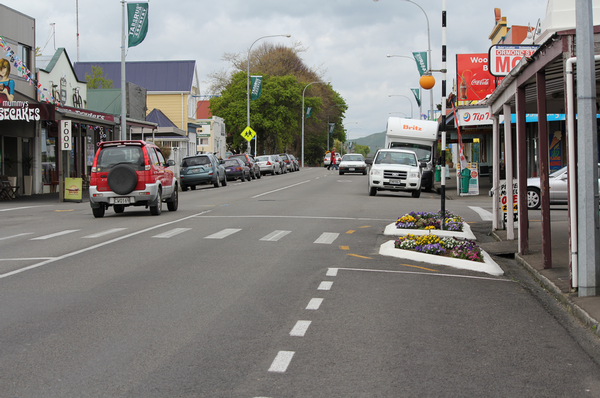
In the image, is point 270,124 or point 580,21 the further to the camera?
point 270,124

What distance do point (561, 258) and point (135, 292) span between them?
663 centimetres

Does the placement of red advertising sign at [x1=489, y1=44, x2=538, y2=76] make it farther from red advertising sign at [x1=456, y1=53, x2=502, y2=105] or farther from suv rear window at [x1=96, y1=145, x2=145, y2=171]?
red advertising sign at [x1=456, y1=53, x2=502, y2=105]

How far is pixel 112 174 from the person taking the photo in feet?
56.7

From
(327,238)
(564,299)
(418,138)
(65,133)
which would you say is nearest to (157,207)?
(327,238)

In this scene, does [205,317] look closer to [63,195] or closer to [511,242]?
[511,242]

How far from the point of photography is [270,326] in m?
6.45

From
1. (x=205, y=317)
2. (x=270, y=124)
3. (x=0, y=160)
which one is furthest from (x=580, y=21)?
(x=270, y=124)

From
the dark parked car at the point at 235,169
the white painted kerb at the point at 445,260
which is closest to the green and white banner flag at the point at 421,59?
the dark parked car at the point at 235,169

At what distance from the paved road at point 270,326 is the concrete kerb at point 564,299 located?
0.46 ft

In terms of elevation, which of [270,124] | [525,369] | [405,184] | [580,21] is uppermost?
[270,124]

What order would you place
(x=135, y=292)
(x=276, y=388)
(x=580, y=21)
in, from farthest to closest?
1. (x=135, y=292)
2. (x=580, y=21)
3. (x=276, y=388)

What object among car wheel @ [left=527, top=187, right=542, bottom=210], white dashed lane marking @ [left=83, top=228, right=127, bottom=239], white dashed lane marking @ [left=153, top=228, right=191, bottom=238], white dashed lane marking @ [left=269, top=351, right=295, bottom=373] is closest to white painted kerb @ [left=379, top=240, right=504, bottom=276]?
white dashed lane marking @ [left=153, top=228, right=191, bottom=238]

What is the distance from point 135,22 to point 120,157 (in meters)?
13.8

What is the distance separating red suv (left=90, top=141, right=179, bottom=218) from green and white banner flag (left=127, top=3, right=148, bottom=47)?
1316 cm
